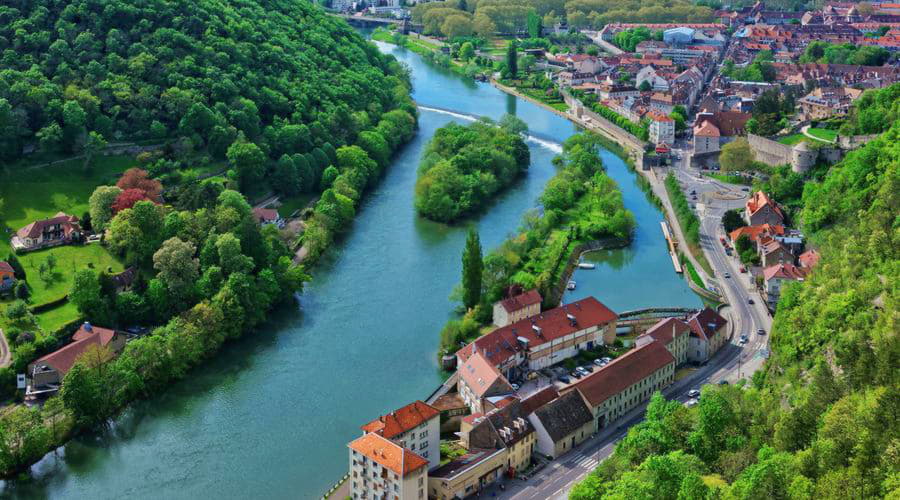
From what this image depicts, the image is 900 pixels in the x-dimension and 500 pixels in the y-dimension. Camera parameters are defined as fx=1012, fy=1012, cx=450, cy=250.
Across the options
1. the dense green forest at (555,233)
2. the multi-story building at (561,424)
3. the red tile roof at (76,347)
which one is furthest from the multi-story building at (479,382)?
the red tile roof at (76,347)

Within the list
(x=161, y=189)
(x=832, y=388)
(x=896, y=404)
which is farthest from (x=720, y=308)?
(x=161, y=189)

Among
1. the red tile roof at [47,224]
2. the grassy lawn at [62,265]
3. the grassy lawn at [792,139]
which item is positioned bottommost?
the grassy lawn at [62,265]

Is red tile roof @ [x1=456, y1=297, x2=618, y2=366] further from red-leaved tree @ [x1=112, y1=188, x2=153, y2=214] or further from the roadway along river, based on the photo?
red-leaved tree @ [x1=112, y1=188, x2=153, y2=214]

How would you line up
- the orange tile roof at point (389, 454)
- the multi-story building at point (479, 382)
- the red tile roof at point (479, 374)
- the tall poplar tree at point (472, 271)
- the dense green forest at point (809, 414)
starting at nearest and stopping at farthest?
1. the dense green forest at point (809, 414)
2. the orange tile roof at point (389, 454)
3. the multi-story building at point (479, 382)
4. the red tile roof at point (479, 374)
5. the tall poplar tree at point (472, 271)

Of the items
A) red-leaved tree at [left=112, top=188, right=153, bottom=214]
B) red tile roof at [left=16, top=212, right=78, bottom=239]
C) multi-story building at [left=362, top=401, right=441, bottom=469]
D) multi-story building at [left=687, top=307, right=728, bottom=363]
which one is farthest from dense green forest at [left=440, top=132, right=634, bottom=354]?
red tile roof at [left=16, top=212, right=78, bottom=239]

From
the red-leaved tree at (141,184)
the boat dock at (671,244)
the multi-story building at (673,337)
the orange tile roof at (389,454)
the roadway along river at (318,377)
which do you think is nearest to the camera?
the orange tile roof at (389,454)

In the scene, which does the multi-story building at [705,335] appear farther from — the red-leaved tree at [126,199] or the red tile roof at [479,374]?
the red-leaved tree at [126,199]

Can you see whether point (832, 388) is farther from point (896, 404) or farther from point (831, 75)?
point (831, 75)
